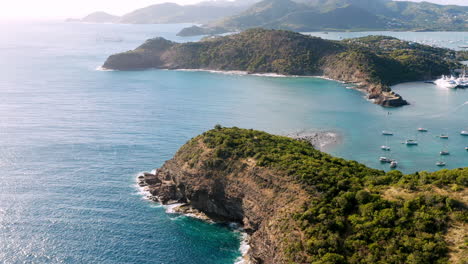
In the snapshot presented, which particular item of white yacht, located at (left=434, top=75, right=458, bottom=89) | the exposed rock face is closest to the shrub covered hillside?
the exposed rock face

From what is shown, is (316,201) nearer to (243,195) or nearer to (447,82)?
(243,195)

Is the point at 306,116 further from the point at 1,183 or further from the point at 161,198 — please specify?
the point at 1,183

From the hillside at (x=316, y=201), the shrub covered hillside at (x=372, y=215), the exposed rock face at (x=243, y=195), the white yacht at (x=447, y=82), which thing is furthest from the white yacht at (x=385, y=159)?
the white yacht at (x=447, y=82)

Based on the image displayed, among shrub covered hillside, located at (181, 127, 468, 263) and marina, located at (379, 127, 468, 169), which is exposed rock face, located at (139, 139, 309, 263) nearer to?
shrub covered hillside, located at (181, 127, 468, 263)

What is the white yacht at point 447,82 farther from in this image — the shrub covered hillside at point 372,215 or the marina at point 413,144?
the shrub covered hillside at point 372,215

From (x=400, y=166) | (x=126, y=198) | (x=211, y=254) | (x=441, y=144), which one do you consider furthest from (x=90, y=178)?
(x=441, y=144)

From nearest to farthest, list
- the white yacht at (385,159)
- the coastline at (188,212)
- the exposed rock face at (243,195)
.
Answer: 1. the exposed rock face at (243,195)
2. the coastline at (188,212)
3. the white yacht at (385,159)

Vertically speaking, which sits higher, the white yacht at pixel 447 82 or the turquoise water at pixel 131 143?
the white yacht at pixel 447 82
